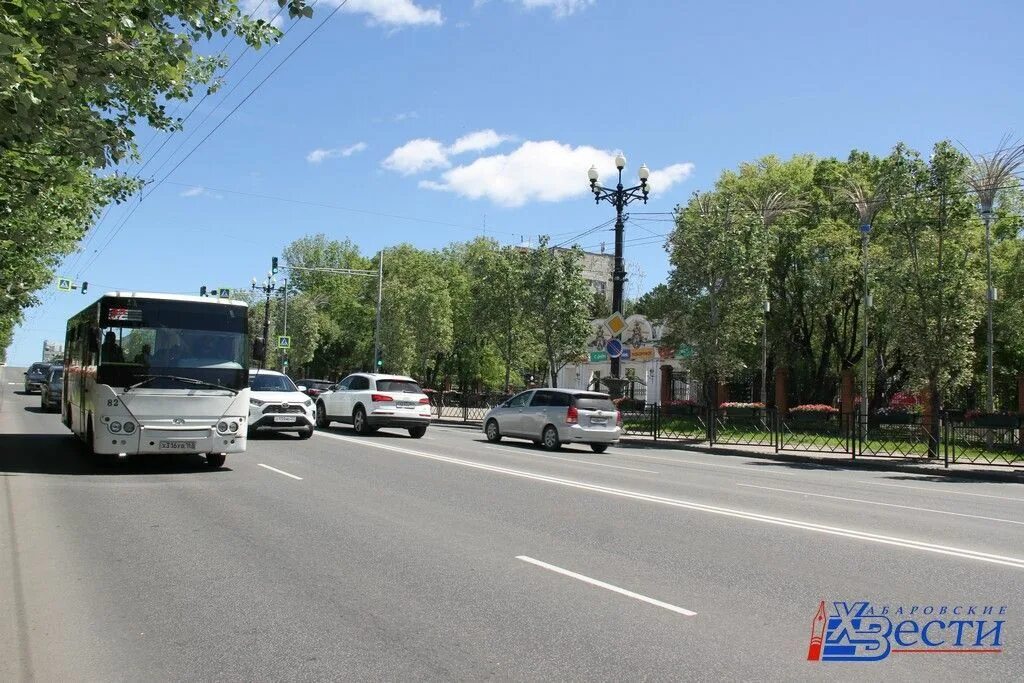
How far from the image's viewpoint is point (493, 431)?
25.0 metres

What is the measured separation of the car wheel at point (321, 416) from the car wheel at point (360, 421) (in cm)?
173

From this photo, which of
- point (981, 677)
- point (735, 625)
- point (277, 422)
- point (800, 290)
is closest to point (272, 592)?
point (735, 625)

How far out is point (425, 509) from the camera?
34.7 ft

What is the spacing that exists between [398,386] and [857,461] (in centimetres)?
1265

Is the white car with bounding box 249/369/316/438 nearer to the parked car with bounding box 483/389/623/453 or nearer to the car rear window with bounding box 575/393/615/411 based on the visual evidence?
the parked car with bounding box 483/389/623/453

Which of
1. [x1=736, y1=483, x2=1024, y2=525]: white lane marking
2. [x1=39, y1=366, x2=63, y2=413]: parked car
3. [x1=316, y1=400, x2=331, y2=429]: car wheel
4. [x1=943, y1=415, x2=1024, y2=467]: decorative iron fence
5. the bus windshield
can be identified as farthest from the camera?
[x1=39, y1=366, x2=63, y2=413]: parked car

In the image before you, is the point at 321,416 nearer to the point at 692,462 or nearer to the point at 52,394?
the point at 692,462

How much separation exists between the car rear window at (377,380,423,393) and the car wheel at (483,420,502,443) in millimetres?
2305

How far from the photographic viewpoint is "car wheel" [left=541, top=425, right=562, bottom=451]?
22.8 m

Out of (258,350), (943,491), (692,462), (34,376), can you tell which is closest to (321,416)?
(692,462)

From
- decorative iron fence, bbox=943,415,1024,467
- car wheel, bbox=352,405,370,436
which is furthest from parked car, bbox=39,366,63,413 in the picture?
decorative iron fence, bbox=943,415,1024,467

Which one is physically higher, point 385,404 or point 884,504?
point 385,404

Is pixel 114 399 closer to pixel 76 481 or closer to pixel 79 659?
pixel 76 481

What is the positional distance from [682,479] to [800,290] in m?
25.6
